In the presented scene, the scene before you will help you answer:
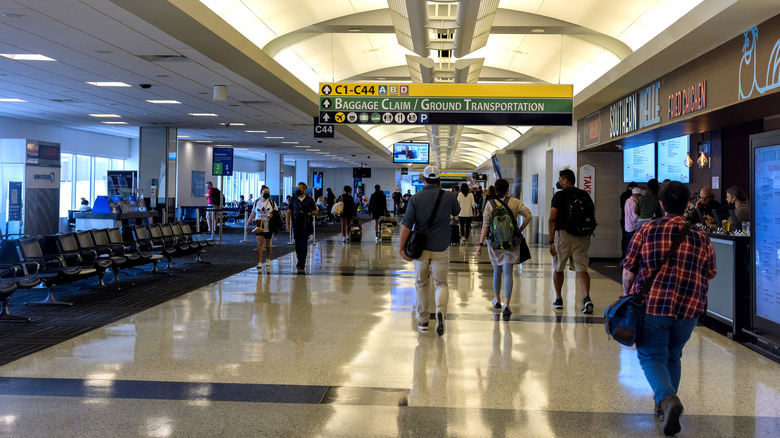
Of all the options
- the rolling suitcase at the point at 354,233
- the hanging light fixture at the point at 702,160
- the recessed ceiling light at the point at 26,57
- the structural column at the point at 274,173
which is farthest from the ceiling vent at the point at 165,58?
the structural column at the point at 274,173

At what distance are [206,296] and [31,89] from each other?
613 centimetres

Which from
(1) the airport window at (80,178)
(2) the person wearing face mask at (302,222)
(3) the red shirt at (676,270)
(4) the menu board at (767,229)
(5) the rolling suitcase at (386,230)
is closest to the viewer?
(3) the red shirt at (676,270)

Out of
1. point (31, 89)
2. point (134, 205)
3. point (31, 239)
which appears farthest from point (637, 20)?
point (134, 205)

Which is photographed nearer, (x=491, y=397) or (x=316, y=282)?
(x=491, y=397)

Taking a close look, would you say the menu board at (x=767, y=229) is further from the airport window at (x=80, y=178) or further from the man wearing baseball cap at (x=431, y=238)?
the airport window at (x=80, y=178)

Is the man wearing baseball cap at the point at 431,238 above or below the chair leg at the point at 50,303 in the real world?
above

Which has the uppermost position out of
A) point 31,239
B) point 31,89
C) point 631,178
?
point 31,89

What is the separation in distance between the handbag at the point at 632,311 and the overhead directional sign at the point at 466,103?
6.85 meters

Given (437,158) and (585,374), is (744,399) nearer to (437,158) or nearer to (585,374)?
(585,374)

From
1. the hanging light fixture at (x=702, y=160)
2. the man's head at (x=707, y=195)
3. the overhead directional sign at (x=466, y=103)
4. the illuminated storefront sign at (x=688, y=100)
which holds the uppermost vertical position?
the overhead directional sign at (x=466, y=103)

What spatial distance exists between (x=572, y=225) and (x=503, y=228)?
2.77 ft

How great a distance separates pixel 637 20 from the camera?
976cm

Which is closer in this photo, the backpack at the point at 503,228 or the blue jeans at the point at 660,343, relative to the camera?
the blue jeans at the point at 660,343

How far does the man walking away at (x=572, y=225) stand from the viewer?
730cm
